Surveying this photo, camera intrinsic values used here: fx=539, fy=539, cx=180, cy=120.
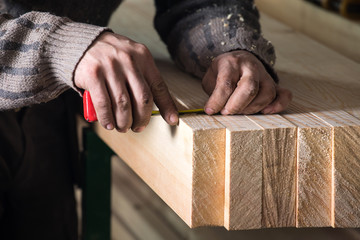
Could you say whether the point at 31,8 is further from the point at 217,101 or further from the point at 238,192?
the point at 238,192

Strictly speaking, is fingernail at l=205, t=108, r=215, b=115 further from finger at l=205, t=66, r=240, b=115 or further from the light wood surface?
the light wood surface

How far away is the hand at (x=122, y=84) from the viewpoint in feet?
2.38

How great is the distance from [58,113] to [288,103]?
0.87 meters

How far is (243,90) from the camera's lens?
785 mm

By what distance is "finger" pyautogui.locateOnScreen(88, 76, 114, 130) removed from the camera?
2.36 feet

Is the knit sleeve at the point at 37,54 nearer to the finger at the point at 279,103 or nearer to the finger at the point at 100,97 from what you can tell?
the finger at the point at 100,97

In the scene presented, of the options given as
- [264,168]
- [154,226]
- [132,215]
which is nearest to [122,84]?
[264,168]

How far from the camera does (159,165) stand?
851 mm

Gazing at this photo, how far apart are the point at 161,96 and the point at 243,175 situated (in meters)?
0.16

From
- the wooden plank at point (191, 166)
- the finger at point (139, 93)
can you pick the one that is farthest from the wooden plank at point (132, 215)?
the finger at point (139, 93)

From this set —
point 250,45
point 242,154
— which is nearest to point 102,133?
point 250,45

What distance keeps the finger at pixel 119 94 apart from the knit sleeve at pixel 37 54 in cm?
7

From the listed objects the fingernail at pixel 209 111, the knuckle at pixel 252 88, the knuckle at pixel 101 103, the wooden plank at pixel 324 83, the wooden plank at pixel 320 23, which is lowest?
the wooden plank at pixel 320 23

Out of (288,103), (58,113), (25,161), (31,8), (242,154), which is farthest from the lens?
(58,113)
